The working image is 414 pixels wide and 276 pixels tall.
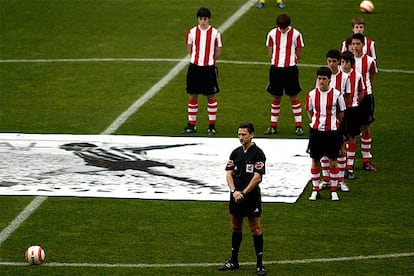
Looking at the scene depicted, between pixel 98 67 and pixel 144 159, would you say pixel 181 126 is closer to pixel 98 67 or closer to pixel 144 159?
pixel 144 159

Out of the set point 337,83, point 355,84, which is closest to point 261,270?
point 337,83

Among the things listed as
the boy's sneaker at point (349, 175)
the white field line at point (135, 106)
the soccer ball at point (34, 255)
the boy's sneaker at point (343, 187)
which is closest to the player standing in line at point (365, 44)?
the boy's sneaker at point (349, 175)

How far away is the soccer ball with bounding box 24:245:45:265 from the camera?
15.8 m

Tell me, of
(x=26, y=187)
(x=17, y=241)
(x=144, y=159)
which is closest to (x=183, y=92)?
(x=144, y=159)

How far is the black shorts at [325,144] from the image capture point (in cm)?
1878

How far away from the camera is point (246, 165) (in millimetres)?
15531

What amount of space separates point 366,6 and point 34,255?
19704 millimetres

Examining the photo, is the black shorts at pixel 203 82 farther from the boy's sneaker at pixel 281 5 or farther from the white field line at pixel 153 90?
the boy's sneaker at pixel 281 5

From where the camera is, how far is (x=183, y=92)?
26594 mm

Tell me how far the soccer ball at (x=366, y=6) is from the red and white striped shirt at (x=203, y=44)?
11363mm

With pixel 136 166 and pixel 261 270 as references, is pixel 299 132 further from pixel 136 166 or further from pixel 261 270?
pixel 261 270

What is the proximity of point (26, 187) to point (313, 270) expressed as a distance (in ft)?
18.4

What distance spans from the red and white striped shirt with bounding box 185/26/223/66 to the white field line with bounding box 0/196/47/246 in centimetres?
529

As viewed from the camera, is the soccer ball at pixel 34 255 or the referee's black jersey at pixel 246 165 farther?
the soccer ball at pixel 34 255
